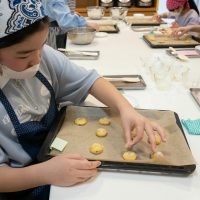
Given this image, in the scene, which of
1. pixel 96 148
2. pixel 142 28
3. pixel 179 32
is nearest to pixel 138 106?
pixel 96 148

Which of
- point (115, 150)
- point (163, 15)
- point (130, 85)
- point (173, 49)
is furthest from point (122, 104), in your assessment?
point (163, 15)

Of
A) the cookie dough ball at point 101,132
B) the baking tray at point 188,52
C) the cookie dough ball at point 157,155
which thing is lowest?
the baking tray at point 188,52

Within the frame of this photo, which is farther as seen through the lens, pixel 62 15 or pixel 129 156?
pixel 62 15

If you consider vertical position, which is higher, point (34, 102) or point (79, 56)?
point (34, 102)

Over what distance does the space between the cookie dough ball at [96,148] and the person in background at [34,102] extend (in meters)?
0.05

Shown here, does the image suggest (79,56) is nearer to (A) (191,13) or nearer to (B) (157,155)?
(B) (157,155)

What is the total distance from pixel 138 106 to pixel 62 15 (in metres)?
1.12

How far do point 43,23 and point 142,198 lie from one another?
1.33ft

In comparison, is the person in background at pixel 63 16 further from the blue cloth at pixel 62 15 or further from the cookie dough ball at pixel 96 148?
the cookie dough ball at pixel 96 148

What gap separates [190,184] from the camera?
581mm

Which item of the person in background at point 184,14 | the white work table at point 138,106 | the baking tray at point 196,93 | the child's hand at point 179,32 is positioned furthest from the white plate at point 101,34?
the baking tray at point 196,93

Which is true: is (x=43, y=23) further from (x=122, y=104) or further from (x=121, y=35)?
(x=121, y=35)

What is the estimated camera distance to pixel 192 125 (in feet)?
2.59

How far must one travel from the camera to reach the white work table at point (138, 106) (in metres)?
0.56
